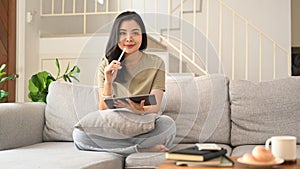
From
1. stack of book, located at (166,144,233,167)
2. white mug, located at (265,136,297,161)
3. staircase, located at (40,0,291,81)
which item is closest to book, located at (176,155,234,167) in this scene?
stack of book, located at (166,144,233,167)

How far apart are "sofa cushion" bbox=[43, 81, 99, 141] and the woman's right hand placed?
21.3 inches

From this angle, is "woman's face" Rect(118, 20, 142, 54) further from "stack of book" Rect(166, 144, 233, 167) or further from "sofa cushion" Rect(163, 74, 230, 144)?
"stack of book" Rect(166, 144, 233, 167)

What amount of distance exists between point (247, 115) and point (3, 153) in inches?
48.3

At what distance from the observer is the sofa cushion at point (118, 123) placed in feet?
6.31

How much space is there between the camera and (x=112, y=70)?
1843 millimetres

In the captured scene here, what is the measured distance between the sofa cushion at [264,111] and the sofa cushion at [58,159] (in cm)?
71

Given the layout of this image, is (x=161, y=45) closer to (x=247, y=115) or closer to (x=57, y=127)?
(x=247, y=115)

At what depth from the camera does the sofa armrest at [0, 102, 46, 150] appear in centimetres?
225

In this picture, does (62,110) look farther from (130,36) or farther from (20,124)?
(130,36)

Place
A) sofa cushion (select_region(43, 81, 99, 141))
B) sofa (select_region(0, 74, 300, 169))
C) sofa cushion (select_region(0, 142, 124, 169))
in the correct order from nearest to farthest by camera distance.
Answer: sofa cushion (select_region(0, 142, 124, 169)) < sofa (select_region(0, 74, 300, 169)) < sofa cushion (select_region(43, 81, 99, 141))

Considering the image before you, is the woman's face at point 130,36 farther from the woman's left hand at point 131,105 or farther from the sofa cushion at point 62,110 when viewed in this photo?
the sofa cushion at point 62,110

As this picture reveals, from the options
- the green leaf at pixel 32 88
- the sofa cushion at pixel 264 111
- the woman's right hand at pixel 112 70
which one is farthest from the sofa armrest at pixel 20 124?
the sofa cushion at pixel 264 111

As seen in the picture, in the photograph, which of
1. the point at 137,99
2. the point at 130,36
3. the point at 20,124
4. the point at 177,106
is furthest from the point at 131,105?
the point at 20,124

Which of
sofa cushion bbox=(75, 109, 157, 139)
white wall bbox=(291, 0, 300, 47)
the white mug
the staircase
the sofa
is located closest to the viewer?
the white mug
